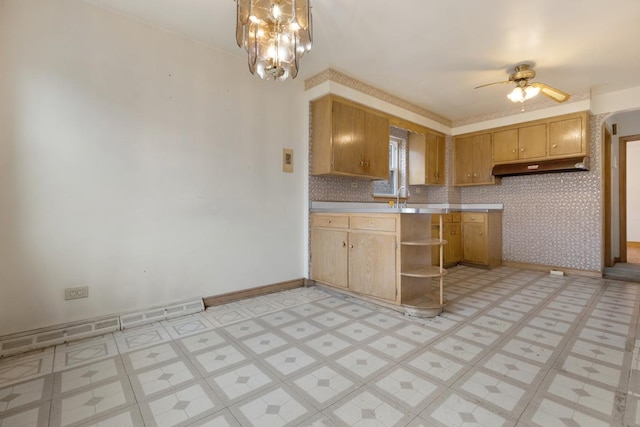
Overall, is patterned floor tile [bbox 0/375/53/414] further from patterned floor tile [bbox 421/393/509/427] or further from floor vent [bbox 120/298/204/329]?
patterned floor tile [bbox 421/393/509/427]

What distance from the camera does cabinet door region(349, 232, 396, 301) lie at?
2865 millimetres

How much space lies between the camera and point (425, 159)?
506 cm

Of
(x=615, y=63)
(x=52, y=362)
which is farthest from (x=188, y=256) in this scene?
(x=615, y=63)

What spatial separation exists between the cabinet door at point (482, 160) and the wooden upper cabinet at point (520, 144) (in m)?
0.10

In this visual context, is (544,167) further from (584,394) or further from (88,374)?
(88,374)

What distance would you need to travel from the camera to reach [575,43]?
2.95 m

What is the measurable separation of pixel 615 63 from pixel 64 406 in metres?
5.81

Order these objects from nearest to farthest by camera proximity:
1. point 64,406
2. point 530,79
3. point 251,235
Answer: point 64,406, point 251,235, point 530,79

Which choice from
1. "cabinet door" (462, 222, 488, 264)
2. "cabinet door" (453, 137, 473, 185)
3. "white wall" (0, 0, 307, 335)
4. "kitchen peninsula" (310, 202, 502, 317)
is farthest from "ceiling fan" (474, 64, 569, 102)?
"white wall" (0, 0, 307, 335)

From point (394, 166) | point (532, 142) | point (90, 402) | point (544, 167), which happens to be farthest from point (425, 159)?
point (90, 402)

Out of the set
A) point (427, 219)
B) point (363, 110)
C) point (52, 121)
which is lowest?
point (427, 219)

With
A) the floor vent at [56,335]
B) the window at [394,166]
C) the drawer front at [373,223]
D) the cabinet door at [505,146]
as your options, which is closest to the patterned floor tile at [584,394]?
the drawer front at [373,223]

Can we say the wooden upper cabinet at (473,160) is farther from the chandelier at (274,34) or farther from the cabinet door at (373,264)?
the chandelier at (274,34)

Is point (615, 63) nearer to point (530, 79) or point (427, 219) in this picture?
point (530, 79)
